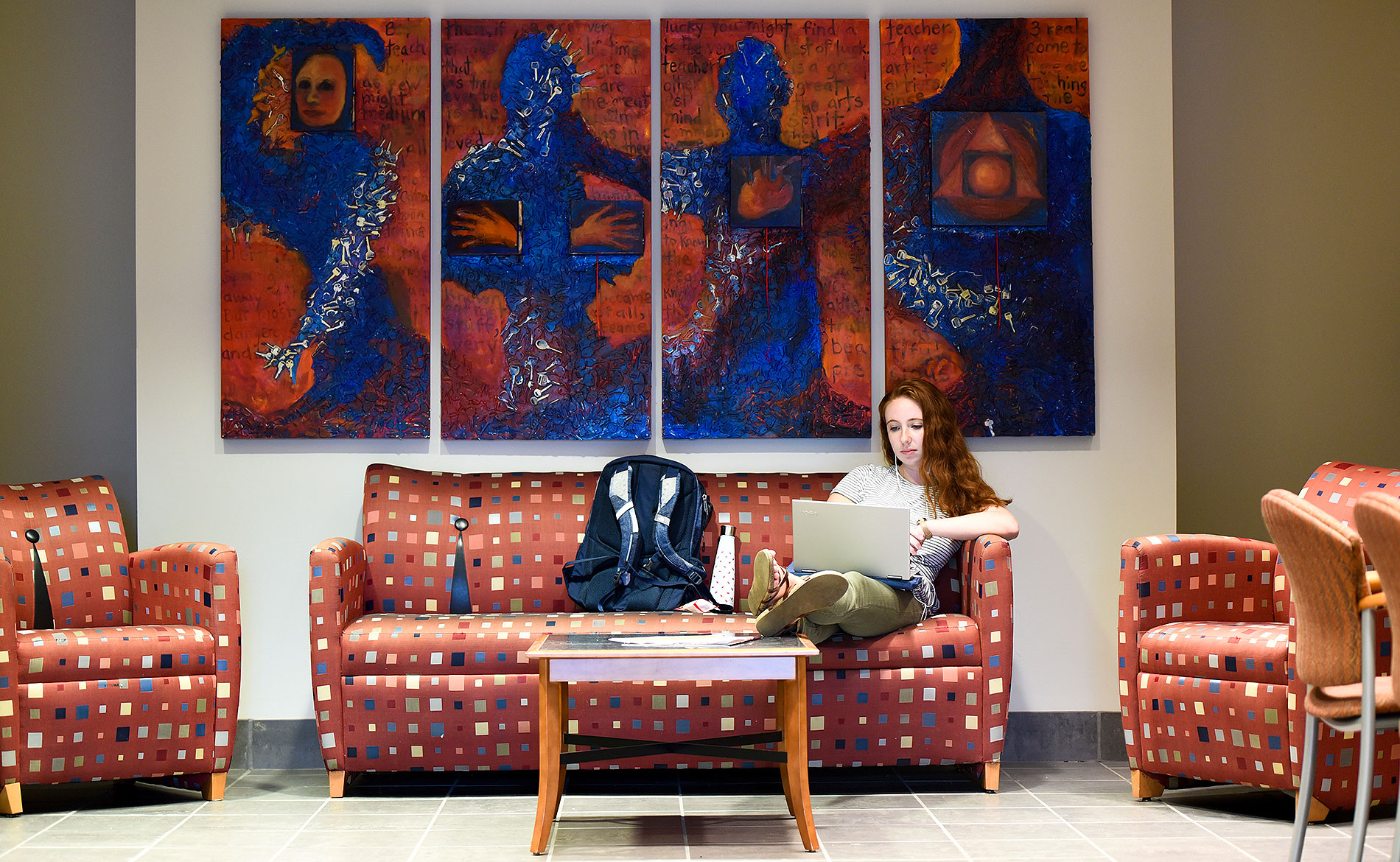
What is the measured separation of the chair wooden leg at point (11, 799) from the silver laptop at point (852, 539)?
7.30 feet

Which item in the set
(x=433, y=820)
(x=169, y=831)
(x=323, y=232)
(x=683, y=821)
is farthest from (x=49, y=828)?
(x=323, y=232)

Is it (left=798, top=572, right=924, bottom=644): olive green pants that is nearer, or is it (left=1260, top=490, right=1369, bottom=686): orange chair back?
(left=1260, top=490, right=1369, bottom=686): orange chair back

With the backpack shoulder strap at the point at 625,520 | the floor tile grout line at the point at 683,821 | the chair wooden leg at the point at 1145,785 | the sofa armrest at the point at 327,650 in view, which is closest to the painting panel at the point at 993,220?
the backpack shoulder strap at the point at 625,520

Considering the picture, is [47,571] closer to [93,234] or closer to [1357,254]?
[93,234]

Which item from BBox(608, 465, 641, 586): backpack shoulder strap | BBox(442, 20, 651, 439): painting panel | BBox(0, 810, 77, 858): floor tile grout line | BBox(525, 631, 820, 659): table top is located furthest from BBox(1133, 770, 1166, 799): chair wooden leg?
BBox(0, 810, 77, 858): floor tile grout line

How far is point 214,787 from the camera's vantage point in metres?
3.05

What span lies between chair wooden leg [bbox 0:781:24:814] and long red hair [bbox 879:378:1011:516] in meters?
2.74

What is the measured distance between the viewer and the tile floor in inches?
99.3

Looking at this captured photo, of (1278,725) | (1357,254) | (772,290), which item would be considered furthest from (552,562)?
(1357,254)

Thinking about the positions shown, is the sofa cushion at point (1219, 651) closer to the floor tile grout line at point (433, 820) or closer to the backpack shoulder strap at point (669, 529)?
the backpack shoulder strap at point (669, 529)

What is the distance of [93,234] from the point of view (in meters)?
4.10

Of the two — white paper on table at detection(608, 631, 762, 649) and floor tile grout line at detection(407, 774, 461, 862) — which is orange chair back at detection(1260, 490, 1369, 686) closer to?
white paper on table at detection(608, 631, 762, 649)

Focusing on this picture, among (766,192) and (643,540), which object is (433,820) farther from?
(766,192)

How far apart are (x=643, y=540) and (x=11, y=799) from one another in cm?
189
